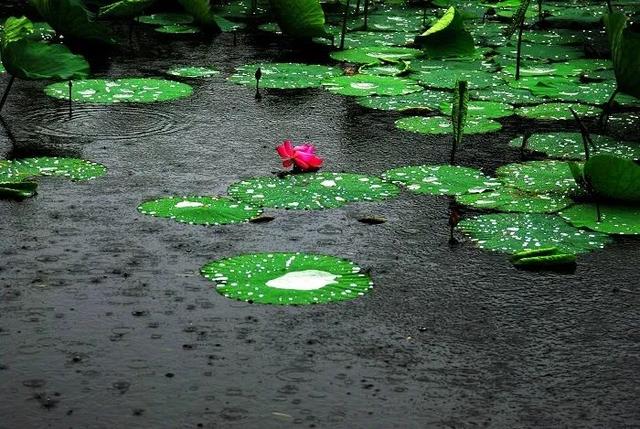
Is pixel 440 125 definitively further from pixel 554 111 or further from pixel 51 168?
pixel 51 168

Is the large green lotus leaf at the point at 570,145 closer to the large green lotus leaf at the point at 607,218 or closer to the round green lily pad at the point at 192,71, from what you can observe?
the large green lotus leaf at the point at 607,218

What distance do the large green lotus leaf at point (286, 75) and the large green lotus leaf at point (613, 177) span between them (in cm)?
228

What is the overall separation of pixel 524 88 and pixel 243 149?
183 centimetres

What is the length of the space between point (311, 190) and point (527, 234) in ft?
2.69

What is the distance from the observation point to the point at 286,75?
6152 mm

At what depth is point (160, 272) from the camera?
3393 mm

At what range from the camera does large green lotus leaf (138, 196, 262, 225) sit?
386 centimetres

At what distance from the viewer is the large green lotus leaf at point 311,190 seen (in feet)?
13.2

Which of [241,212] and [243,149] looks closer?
[241,212]

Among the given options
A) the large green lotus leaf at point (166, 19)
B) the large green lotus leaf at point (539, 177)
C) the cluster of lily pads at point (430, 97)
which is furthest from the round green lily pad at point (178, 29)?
the large green lotus leaf at point (539, 177)

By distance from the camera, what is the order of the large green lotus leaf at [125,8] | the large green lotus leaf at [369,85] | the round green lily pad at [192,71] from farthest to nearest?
the large green lotus leaf at [125,8] → the round green lily pad at [192,71] → the large green lotus leaf at [369,85]

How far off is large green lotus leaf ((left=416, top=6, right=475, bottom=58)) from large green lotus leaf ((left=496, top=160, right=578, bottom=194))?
6.97 feet

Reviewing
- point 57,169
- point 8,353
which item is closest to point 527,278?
point 8,353

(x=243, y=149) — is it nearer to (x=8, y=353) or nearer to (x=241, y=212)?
(x=241, y=212)
